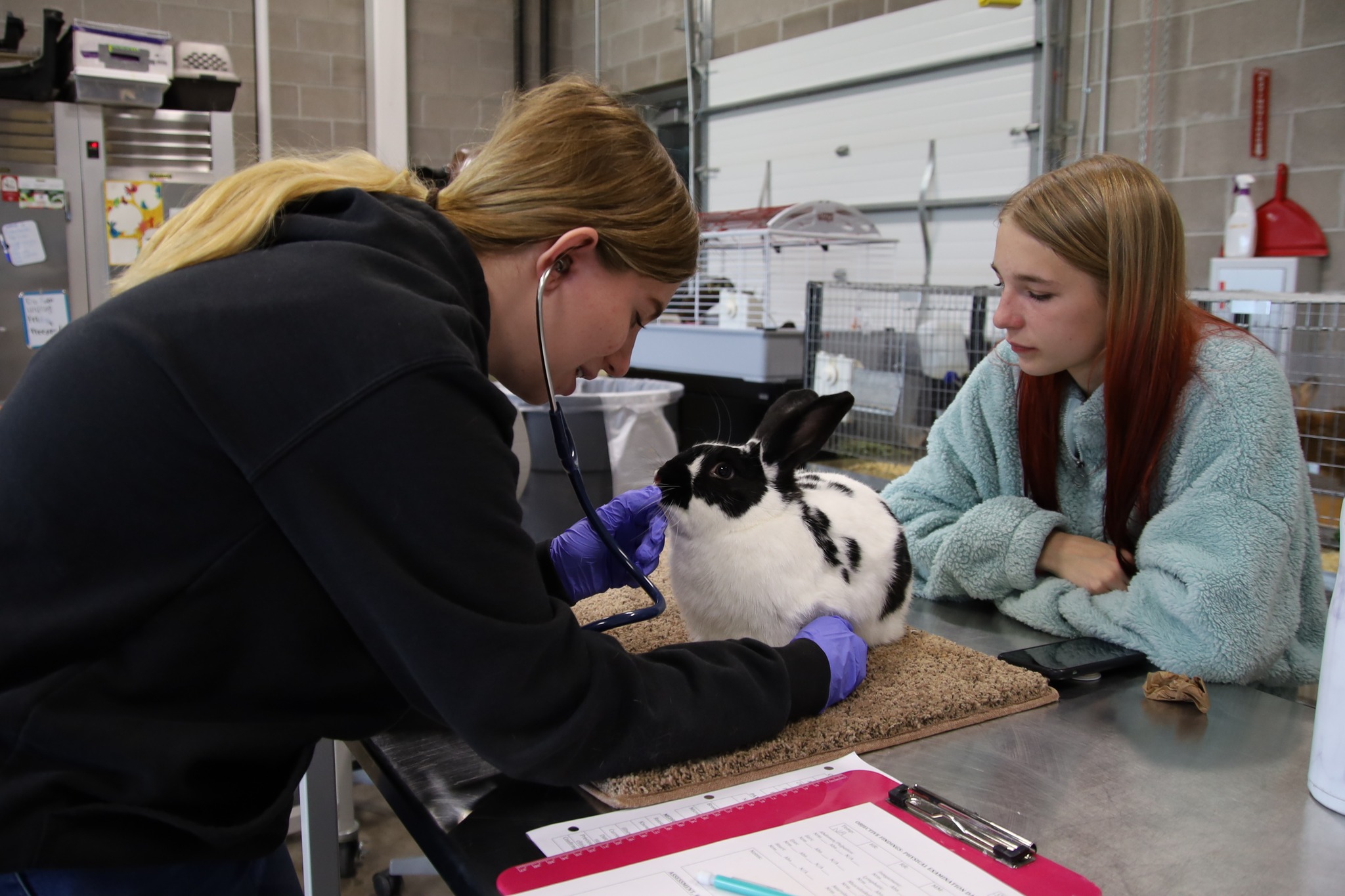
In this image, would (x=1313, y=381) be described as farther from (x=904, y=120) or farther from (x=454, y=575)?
(x=904, y=120)

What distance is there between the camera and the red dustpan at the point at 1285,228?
8.88 feet

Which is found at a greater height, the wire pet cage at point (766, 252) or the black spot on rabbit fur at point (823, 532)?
the wire pet cage at point (766, 252)

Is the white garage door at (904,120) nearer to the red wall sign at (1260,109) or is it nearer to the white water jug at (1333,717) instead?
the red wall sign at (1260,109)

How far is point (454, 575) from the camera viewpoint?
622mm

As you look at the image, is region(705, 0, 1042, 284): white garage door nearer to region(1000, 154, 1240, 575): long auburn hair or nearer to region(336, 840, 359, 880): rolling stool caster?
region(1000, 154, 1240, 575): long auburn hair

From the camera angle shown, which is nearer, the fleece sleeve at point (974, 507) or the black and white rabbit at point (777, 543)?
the black and white rabbit at point (777, 543)

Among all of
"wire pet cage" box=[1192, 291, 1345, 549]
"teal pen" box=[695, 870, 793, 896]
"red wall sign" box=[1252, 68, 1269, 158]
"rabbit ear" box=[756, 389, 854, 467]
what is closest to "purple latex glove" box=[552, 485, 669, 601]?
"rabbit ear" box=[756, 389, 854, 467]

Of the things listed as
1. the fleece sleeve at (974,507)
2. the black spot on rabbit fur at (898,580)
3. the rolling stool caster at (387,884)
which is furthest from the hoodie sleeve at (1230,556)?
the rolling stool caster at (387,884)

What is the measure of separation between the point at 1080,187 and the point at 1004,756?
2.32ft

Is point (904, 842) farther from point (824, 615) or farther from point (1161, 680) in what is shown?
point (1161, 680)

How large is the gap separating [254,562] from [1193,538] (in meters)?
0.99

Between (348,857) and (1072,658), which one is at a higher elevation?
(1072,658)

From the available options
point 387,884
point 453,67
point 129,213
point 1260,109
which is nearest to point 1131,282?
point 387,884

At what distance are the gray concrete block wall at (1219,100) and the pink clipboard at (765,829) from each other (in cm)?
255
